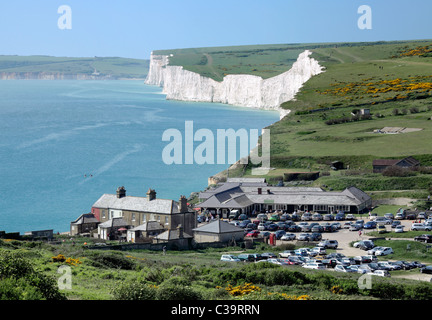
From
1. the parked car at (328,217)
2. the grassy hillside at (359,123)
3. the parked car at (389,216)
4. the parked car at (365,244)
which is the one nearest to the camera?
the parked car at (365,244)

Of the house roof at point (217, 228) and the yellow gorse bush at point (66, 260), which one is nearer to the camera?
the yellow gorse bush at point (66, 260)

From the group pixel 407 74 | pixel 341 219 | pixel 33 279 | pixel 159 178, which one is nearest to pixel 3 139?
pixel 159 178

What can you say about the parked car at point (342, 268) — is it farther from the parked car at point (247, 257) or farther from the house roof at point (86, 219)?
the house roof at point (86, 219)

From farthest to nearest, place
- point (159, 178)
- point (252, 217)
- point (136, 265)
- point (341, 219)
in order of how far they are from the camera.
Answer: point (159, 178) < point (252, 217) < point (341, 219) < point (136, 265)

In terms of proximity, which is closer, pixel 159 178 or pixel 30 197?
pixel 30 197

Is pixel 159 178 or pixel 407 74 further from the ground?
pixel 407 74

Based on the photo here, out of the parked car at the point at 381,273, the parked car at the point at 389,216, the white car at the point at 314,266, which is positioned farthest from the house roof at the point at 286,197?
the parked car at the point at 381,273
